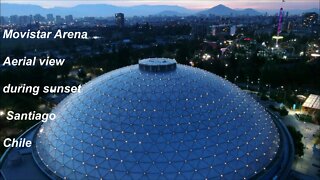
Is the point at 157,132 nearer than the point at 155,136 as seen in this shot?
No

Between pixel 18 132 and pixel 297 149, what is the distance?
36.2 meters

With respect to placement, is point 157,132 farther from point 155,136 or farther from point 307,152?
point 307,152

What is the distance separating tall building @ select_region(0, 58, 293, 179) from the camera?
1966 centimetres

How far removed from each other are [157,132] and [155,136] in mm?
361

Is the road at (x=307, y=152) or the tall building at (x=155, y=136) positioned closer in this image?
the tall building at (x=155, y=136)

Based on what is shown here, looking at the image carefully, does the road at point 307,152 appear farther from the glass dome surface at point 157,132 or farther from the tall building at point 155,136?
the glass dome surface at point 157,132

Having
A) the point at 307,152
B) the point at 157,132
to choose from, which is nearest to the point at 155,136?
the point at 157,132

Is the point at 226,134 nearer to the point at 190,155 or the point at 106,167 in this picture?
the point at 190,155

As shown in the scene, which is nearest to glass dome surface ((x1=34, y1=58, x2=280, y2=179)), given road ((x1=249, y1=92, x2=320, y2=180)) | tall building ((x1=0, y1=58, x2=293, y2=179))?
tall building ((x1=0, y1=58, x2=293, y2=179))

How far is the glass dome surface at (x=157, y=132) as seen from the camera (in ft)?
64.3

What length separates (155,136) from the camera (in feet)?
67.6

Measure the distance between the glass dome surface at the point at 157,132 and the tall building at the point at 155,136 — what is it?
70 millimetres

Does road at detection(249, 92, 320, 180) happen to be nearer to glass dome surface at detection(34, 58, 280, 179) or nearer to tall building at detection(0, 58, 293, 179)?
tall building at detection(0, 58, 293, 179)

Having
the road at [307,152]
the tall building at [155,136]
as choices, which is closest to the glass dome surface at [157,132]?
the tall building at [155,136]
